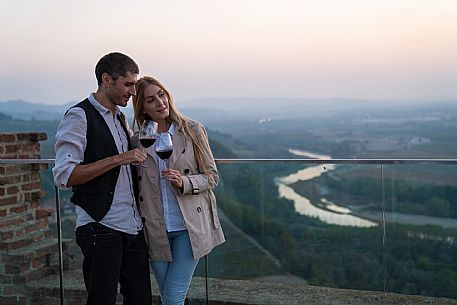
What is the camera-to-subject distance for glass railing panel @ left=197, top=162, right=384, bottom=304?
11.5 ft

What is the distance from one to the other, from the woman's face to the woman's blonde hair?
0.02m

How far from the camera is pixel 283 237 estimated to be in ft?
18.2

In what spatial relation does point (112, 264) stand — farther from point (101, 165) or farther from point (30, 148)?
point (30, 148)

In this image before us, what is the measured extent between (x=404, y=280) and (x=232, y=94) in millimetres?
14845

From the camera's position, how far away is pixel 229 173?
140 inches

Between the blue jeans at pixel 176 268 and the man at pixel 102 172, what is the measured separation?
0.64 ft

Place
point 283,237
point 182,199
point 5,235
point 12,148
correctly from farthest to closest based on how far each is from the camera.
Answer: point 283,237 < point 12,148 < point 5,235 < point 182,199

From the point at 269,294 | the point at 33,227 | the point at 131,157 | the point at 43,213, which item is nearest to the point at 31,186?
the point at 43,213

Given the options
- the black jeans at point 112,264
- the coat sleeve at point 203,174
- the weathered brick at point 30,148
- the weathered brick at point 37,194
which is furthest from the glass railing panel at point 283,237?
the weathered brick at point 30,148

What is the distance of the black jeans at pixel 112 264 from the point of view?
2359mm

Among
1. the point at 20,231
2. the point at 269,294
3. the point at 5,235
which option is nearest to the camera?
the point at 269,294

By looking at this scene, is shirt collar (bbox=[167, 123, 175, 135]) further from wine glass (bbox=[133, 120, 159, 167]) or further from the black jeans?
the black jeans

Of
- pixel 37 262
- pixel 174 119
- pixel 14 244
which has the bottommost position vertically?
pixel 37 262

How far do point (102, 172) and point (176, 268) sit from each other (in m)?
0.59
